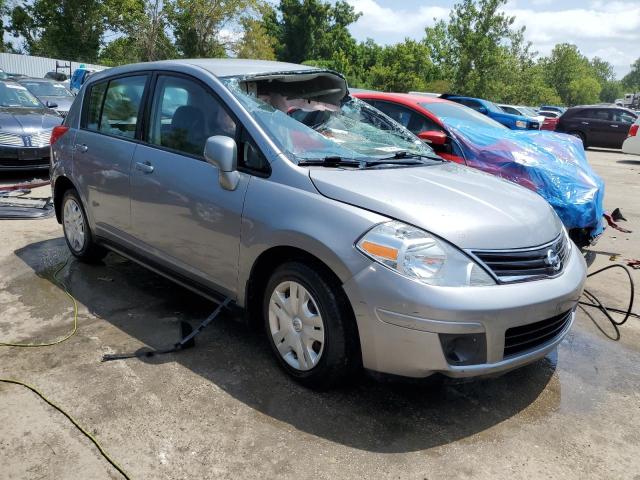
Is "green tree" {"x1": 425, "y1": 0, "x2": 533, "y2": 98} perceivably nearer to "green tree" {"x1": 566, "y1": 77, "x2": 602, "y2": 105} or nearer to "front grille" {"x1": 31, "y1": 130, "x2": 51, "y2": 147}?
"front grille" {"x1": 31, "y1": 130, "x2": 51, "y2": 147}

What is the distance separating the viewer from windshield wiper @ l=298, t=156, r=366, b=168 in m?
3.04

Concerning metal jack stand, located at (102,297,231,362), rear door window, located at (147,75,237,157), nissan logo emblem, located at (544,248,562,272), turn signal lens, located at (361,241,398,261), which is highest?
rear door window, located at (147,75,237,157)

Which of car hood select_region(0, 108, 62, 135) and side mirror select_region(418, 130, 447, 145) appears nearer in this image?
side mirror select_region(418, 130, 447, 145)

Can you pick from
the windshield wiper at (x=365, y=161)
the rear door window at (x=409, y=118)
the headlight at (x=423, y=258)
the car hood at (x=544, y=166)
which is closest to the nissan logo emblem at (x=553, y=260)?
the headlight at (x=423, y=258)

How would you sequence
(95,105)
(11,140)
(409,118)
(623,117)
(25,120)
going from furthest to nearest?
(623,117) → (25,120) → (11,140) → (409,118) → (95,105)

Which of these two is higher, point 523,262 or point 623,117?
point 623,117

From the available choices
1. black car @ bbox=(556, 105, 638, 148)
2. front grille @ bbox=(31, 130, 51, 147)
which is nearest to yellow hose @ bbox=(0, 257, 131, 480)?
front grille @ bbox=(31, 130, 51, 147)

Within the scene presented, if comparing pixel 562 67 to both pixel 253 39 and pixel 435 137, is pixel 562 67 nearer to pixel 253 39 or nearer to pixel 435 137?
pixel 253 39

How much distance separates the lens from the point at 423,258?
2514 mm

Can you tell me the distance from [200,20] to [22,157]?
34.2 m

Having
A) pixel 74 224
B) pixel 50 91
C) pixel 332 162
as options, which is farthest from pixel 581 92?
pixel 332 162

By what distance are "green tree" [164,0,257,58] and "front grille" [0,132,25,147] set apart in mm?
33037

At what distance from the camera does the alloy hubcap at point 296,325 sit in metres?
2.81

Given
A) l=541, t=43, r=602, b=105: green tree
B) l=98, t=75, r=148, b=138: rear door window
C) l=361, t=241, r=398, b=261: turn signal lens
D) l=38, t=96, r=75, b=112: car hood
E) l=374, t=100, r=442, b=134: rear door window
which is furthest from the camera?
l=541, t=43, r=602, b=105: green tree
